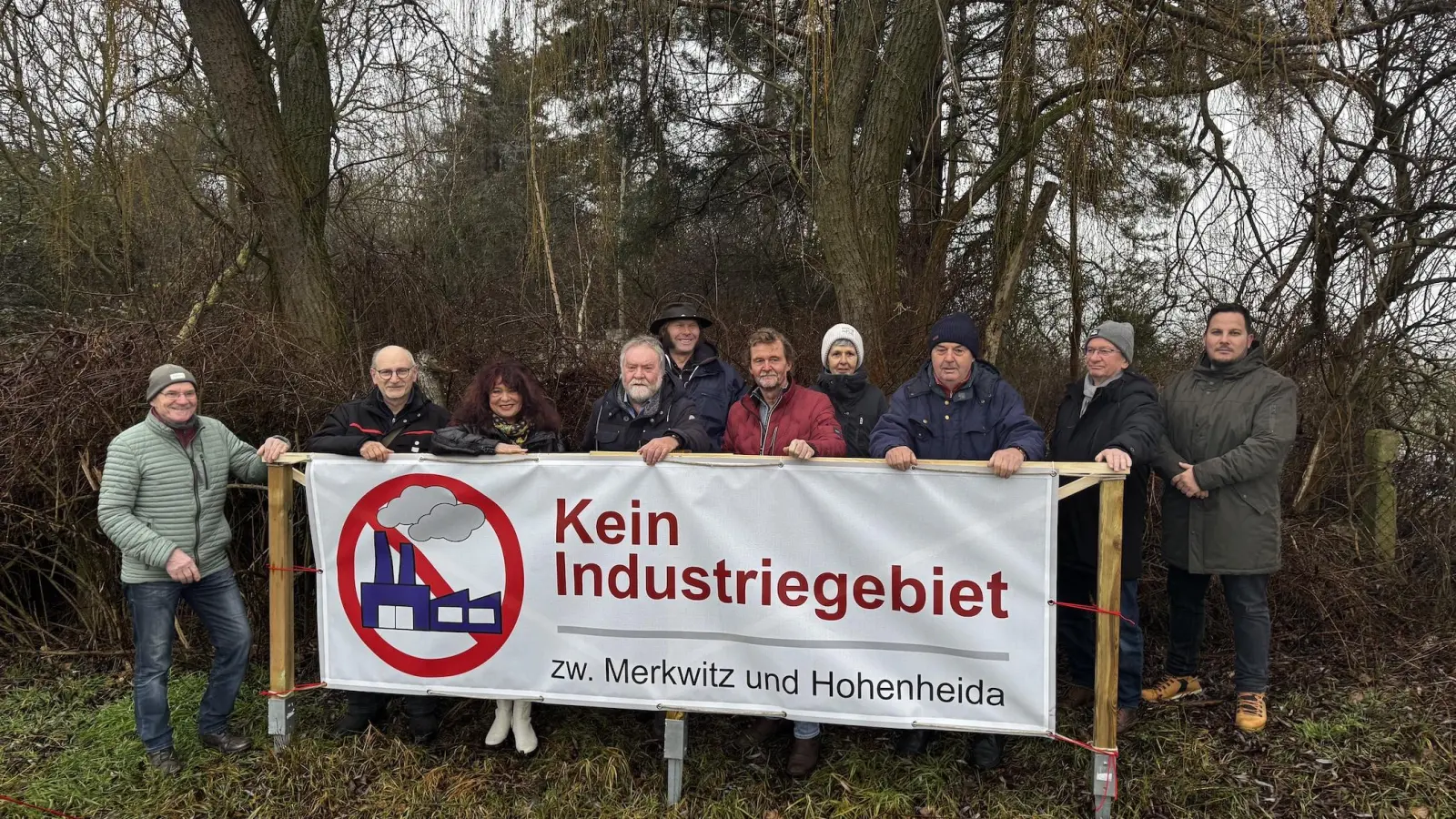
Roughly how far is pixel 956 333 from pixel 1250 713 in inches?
83.9

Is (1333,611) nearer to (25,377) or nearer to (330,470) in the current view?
(330,470)

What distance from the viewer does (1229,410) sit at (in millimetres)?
3588

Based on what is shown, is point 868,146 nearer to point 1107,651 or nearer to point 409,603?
point 1107,651

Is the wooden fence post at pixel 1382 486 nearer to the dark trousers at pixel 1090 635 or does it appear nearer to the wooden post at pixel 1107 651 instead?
the dark trousers at pixel 1090 635

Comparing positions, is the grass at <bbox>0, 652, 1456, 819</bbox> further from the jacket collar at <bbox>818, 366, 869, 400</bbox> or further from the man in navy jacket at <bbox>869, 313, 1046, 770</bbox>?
the jacket collar at <bbox>818, 366, 869, 400</bbox>

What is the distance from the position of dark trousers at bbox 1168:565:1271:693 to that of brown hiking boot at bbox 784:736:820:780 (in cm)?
184

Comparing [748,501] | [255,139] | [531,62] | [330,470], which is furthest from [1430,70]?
[255,139]

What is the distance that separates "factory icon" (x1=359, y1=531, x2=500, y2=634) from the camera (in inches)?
140

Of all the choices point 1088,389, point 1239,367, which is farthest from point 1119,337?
point 1239,367

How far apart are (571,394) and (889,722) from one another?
292cm

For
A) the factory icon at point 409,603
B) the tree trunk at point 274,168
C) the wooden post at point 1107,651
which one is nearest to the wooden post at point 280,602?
the factory icon at point 409,603

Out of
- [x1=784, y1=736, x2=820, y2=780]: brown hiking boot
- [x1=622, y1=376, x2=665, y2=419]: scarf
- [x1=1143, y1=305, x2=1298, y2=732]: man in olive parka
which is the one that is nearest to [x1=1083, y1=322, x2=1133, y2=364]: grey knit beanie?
[x1=1143, y1=305, x2=1298, y2=732]: man in olive parka

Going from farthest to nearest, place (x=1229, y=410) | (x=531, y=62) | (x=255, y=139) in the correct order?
(x=255, y=139)
(x=531, y=62)
(x=1229, y=410)

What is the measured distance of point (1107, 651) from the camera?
3143 mm
